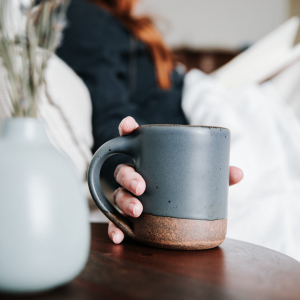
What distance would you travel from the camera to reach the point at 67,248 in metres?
0.19

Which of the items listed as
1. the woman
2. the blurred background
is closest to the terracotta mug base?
the woman

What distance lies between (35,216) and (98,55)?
70 centimetres

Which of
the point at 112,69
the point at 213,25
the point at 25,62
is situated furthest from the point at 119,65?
the point at 213,25

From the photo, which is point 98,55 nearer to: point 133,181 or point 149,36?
point 149,36

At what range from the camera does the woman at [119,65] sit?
2.48 ft

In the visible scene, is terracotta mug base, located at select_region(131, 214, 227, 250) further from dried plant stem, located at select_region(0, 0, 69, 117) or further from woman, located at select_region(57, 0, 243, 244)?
woman, located at select_region(57, 0, 243, 244)

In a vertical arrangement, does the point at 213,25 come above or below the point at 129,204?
below

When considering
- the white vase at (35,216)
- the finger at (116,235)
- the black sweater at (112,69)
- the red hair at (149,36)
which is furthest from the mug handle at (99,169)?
the red hair at (149,36)

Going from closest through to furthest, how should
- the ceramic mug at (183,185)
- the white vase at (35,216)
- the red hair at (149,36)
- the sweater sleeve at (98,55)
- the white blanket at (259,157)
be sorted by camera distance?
the white vase at (35,216) → the ceramic mug at (183,185) → the white blanket at (259,157) → the sweater sleeve at (98,55) → the red hair at (149,36)

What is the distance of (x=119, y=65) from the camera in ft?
2.82

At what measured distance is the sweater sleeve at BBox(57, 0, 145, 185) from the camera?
75cm

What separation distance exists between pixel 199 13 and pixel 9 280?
2511 mm

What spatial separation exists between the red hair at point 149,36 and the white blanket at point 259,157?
9 centimetres

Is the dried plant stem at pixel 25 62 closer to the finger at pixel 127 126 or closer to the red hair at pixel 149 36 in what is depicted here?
the finger at pixel 127 126
